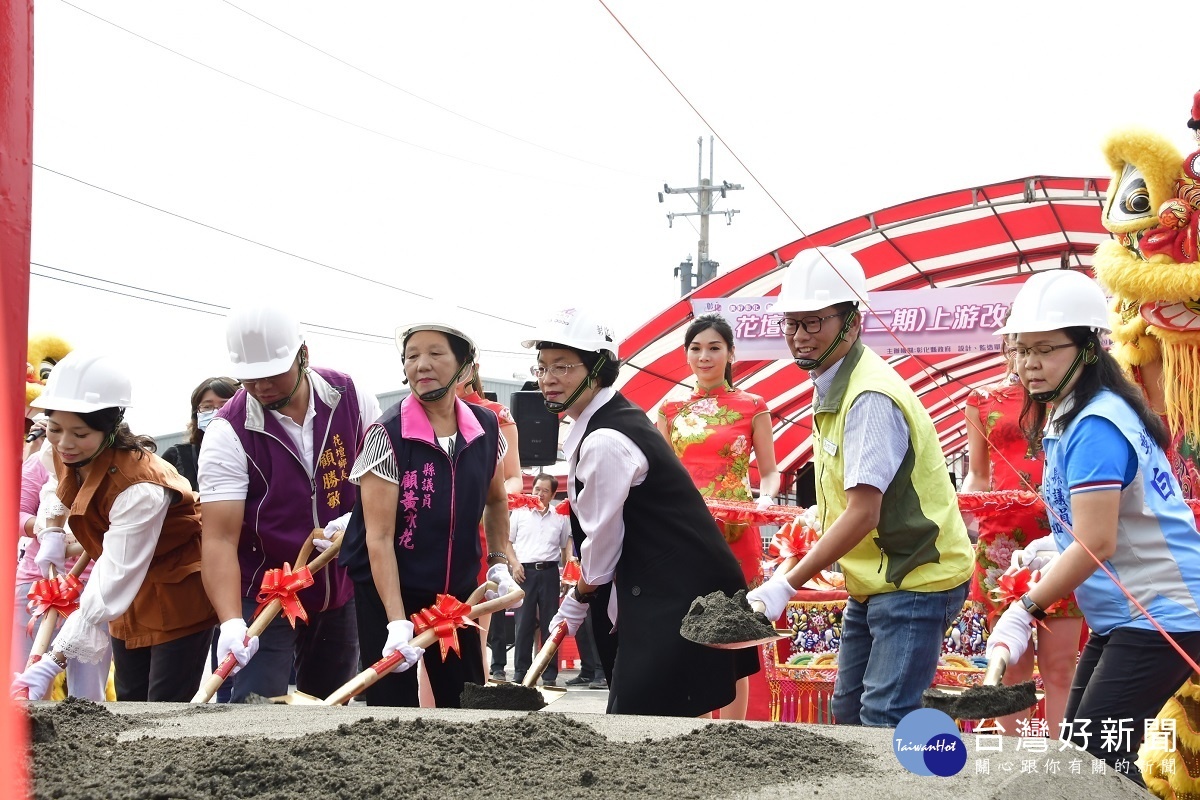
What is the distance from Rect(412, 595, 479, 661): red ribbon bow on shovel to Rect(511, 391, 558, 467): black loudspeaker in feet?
26.1

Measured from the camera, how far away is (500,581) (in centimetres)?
388

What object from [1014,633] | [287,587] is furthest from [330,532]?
[1014,633]

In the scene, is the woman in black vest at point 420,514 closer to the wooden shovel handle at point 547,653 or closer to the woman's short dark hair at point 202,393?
the wooden shovel handle at point 547,653

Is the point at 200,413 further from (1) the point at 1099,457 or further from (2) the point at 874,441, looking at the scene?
(1) the point at 1099,457

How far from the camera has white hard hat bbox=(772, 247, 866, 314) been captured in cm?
318

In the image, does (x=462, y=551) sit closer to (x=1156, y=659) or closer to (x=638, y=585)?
(x=638, y=585)

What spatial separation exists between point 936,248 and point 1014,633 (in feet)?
32.3

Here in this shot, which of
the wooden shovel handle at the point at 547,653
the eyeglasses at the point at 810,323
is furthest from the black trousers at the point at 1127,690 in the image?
the wooden shovel handle at the point at 547,653

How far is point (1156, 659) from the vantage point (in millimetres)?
2633

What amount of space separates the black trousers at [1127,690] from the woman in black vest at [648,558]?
100 cm

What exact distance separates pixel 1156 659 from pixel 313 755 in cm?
193

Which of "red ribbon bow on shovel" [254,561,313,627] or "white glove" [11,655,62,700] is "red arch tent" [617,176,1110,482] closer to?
"red ribbon bow on shovel" [254,561,313,627]

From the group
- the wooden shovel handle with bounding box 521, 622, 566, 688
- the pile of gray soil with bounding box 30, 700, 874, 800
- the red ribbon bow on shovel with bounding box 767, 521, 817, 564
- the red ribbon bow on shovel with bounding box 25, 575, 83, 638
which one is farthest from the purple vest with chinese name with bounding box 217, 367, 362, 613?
the red ribbon bow on shovel with bounding box 767, 521, 817, 564

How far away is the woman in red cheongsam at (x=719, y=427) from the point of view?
18.3 feet
